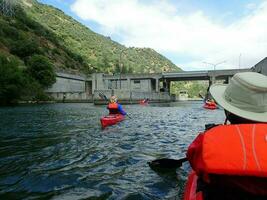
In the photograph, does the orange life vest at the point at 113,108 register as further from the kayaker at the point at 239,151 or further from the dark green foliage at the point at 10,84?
the dark green foliage at the point at 10,84

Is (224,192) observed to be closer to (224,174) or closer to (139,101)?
(224,174)

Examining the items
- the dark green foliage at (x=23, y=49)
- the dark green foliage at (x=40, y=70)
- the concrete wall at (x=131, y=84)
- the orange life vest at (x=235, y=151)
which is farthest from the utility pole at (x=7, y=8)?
the orange life vest at (x=235, y=151)

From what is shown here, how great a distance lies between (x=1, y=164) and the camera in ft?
33.9

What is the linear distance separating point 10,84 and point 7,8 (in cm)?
8569

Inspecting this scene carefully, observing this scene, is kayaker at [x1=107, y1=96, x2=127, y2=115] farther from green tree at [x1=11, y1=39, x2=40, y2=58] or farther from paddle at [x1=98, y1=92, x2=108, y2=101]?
green tree at [x1=11, y1=39, x2=40, y2=58]

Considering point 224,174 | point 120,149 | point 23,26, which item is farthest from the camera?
point 23,26

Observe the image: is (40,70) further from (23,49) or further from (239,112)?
(239,112)

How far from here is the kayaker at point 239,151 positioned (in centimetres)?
352

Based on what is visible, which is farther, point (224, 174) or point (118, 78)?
point (118, 78)

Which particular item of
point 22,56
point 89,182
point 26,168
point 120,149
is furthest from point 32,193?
point 22,56

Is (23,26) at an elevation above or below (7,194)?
above

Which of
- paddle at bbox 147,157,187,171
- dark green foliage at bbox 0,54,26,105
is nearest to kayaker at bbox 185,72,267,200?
paddle at bbox 147,157,187,171

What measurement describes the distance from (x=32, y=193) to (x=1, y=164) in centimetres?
338

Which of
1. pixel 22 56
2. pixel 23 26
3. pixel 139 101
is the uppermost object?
pixel 23 26
